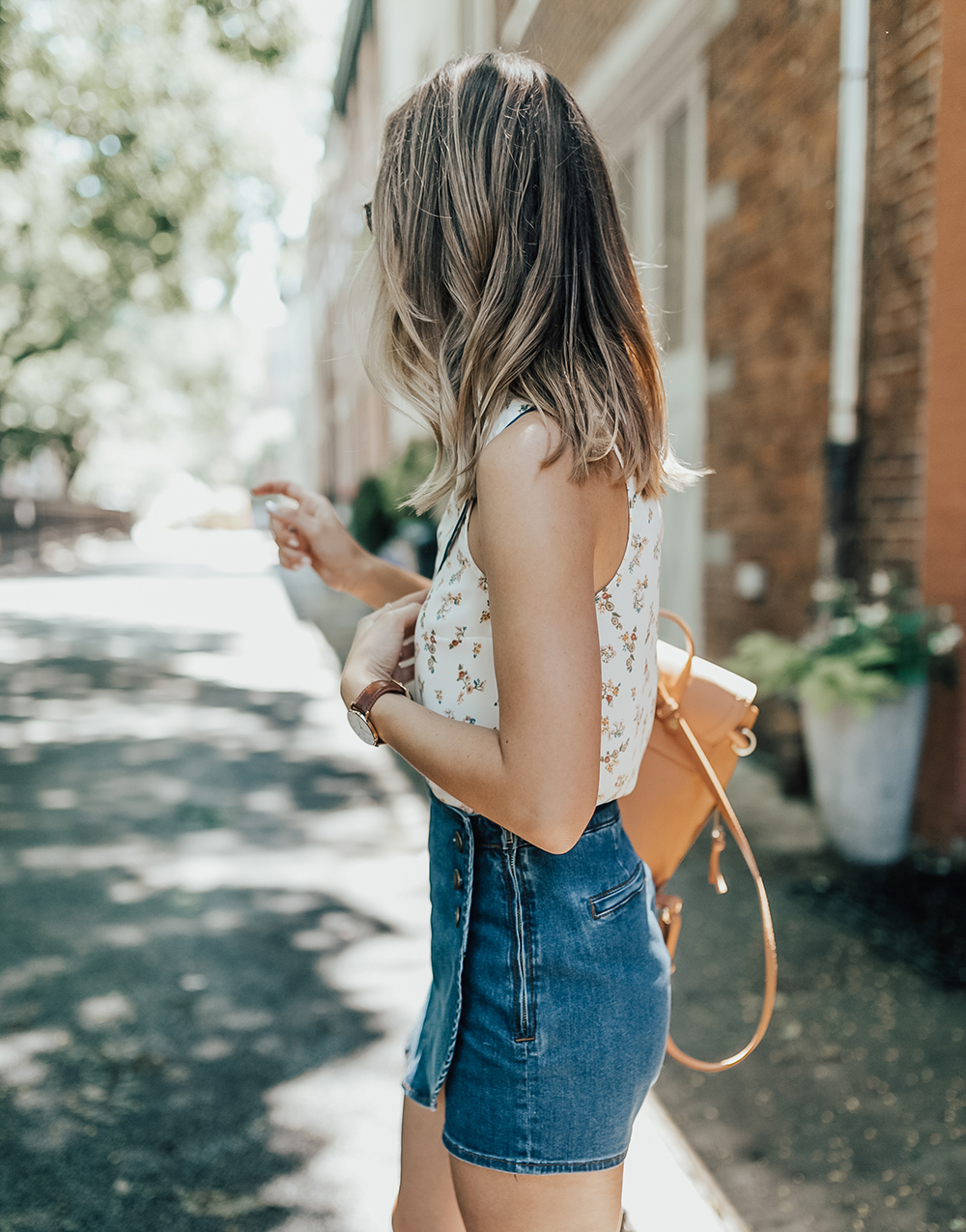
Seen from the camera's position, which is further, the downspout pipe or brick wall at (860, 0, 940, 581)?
the downspout pipe

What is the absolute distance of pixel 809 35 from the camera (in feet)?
16.7

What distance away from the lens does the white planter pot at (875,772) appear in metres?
4.29

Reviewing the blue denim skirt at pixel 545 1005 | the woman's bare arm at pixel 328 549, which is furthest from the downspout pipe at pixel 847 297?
the blue denim skirt at pixel 545 1005

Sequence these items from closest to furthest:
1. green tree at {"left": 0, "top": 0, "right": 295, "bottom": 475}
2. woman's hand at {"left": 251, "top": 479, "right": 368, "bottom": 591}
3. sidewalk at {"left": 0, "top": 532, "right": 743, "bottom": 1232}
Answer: woman's hand at {"left": 251, "top": 479, "right": 368, "bottom": 591} → sidewalk at {"left": 0, "top": 532, "right": 743, "bottom": 1232} → green tree at {"left": 0, "top": 0, "right": 295, "bottom": 475}

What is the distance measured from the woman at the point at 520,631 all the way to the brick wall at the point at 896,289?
3473 mm

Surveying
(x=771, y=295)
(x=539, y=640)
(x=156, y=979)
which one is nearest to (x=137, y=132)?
(x=771, y=295)

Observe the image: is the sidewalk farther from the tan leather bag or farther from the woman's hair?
the woman's hair

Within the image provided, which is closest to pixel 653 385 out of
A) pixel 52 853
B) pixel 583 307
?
pixel 583 307

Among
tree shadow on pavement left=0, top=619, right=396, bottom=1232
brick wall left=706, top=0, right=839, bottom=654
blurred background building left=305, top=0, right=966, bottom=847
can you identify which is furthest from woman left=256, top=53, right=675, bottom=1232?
brick wall left=706, top=0, right=839, bottom=654

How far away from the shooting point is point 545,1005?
1.26 meters

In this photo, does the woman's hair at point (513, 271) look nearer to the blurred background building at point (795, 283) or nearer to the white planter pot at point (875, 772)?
the blurred background building at point (795, 283)

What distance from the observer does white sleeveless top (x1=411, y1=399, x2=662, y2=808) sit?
1.29 meters

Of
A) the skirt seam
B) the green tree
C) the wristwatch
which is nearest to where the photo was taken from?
the skirt seam

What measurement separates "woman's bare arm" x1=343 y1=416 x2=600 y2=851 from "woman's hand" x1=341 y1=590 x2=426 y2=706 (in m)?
0.27
